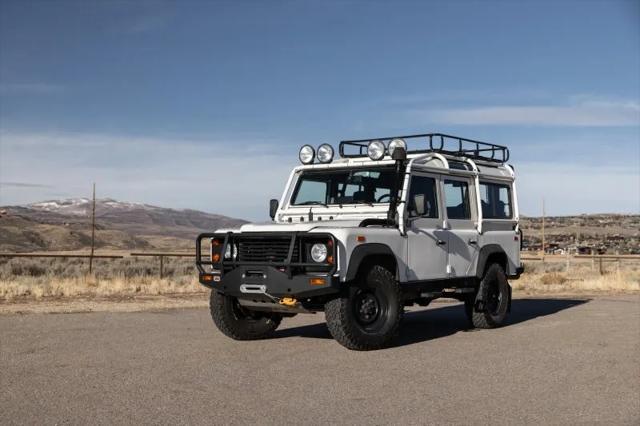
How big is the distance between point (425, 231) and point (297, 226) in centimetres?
198

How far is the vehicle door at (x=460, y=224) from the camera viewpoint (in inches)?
490

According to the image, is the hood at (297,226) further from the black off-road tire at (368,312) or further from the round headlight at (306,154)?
the round headlight at (306,154)

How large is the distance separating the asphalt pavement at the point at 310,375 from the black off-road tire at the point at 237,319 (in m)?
0.26

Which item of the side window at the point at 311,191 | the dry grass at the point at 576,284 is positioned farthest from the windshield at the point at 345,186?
the dry grass at the point at 576,284

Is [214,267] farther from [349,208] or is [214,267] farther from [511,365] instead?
[511,365]

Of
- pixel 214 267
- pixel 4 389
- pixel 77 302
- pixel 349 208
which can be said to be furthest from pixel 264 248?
pixel 77 302

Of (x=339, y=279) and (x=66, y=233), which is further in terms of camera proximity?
(x=66, y=233)

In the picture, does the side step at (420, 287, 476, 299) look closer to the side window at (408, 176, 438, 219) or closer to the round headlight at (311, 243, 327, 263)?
the side window at (408, 176, 438, 219)

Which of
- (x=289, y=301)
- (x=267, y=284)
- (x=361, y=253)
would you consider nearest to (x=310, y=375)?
(x=289, y=301)

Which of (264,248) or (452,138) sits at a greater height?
(452,138)

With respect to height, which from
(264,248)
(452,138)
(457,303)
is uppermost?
(452,138)

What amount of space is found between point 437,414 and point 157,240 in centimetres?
11316

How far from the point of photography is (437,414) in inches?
271

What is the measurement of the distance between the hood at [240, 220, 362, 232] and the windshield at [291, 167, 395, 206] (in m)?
0.71
